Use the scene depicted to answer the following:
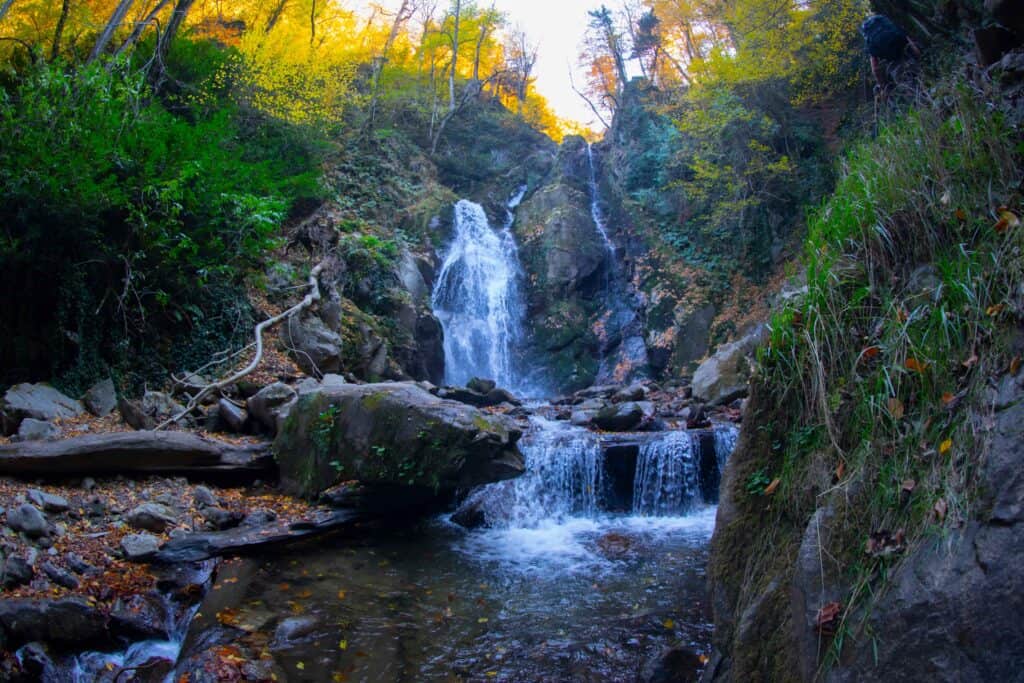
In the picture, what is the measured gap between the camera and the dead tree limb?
7.20 m

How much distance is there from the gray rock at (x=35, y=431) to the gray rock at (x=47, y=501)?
1087 mm

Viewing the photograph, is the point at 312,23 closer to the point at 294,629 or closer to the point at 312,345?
the point at 312,345

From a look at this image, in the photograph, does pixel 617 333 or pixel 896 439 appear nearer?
pixel 896 439

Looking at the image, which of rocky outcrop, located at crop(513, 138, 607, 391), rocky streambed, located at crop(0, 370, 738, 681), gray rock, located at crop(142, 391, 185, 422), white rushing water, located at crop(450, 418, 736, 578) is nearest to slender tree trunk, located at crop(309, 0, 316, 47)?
rocky outcrop, located at crop(513, 138, 607, 391)

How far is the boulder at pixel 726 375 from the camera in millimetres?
10531

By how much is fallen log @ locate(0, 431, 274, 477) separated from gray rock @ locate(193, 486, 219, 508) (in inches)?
16.2

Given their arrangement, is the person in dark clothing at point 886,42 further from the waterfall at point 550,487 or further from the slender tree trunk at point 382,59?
the slender tree trunk at point 382,59

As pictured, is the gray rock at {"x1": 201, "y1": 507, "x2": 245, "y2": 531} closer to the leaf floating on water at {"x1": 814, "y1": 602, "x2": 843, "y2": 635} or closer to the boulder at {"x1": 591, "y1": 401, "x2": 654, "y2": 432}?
the leaf floating on water at {"x1": 814, "y1": 602, "x2": 843, "y2": 635}

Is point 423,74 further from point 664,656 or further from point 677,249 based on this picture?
point 664,656

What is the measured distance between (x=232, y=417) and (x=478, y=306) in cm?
926

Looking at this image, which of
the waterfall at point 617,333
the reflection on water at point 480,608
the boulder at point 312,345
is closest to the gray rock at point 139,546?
the reflection on water at point 480,608

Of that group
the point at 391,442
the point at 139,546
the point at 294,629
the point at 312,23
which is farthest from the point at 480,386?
the point at 312,23

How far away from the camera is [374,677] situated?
3.57 metres

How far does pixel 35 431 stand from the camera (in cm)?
572
